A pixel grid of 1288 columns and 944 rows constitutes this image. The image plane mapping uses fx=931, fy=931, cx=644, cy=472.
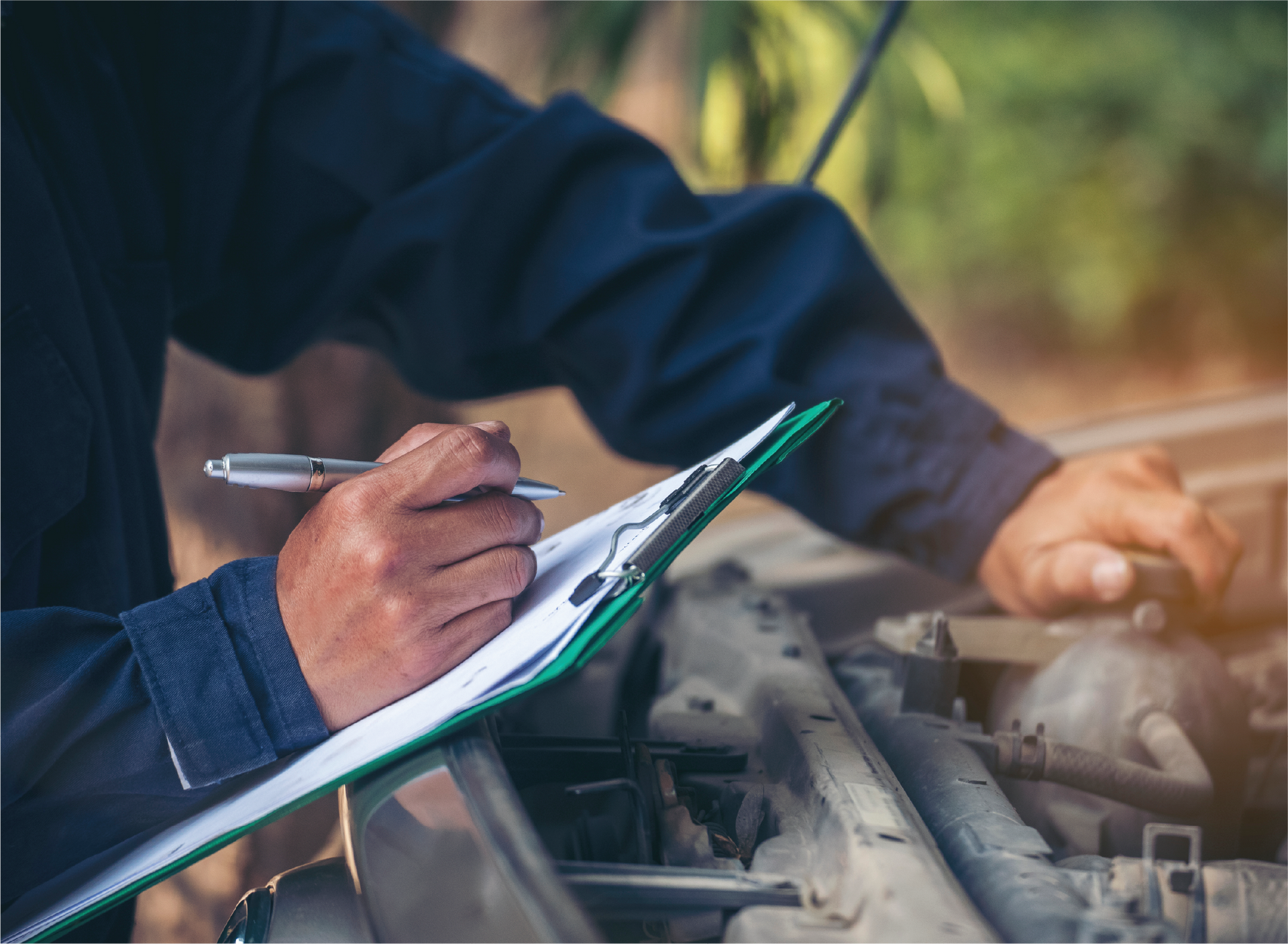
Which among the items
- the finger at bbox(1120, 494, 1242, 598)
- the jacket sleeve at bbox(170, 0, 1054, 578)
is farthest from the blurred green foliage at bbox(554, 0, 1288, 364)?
the finger at bbox(1120, 494, 1242, 598)

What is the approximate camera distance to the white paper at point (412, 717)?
438 mm

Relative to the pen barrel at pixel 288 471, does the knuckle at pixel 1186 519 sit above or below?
above

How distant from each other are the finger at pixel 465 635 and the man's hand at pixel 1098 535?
0.55m

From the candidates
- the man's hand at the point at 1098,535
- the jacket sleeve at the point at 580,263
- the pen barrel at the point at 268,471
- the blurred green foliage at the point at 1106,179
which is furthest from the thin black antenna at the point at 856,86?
the blurred green foliage at the point at 1106,179

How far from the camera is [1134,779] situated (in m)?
0.62

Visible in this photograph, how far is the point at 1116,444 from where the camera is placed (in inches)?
50.4

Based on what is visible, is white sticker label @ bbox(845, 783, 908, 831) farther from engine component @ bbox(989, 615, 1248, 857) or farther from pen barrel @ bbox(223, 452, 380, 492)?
pen barrel @ bbox(223, 452, 380, 492)

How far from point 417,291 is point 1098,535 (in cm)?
73

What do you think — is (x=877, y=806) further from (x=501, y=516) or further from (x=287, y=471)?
(x=287, y=471)

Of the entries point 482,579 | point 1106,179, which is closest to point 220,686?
point 482,579

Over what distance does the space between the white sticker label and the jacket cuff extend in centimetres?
30

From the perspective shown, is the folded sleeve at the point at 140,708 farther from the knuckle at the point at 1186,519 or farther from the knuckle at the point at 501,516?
the knuckle at the point at 1186,519

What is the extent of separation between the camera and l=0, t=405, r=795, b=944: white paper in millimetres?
438

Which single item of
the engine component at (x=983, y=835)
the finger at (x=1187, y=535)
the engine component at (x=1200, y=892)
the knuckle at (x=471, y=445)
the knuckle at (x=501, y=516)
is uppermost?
the finger at (x=1187, y=535)
